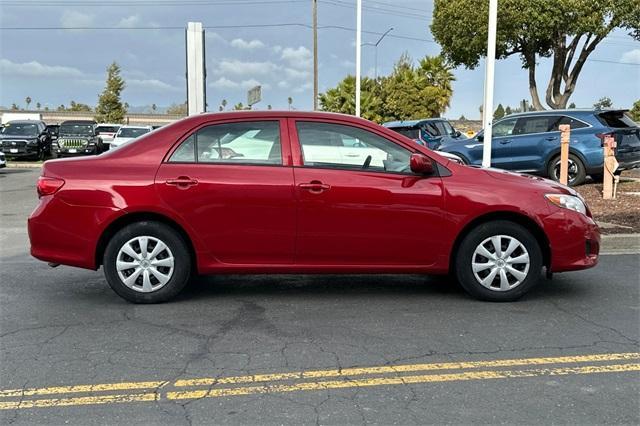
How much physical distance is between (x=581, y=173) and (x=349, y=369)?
35.2 ft

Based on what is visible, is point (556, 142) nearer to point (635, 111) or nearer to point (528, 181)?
point (528, 181)

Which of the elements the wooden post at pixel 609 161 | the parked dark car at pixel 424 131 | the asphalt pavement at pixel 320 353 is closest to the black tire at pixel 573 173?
the wooden post at pixel 609 161

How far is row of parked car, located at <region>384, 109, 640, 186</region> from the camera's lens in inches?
502

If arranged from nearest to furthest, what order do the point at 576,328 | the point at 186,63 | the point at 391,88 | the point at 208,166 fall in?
the point at 576,328
the point at 208,166
the point at 186,63
the point at 391,88

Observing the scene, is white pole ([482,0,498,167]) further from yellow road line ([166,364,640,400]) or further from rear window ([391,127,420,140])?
rear window ([391,127,420,140])

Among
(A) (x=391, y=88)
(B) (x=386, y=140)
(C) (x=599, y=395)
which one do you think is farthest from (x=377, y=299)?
(A) (x=391, y=88)

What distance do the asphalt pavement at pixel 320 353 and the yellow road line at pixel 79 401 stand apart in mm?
11

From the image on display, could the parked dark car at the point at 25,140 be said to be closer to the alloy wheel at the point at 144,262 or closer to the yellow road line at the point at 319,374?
the alloy wheel at the point at 144,262

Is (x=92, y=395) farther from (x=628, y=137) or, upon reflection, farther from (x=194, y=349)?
(x=628, y=137)

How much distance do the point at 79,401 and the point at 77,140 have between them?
24714 mm

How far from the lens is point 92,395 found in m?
3.55

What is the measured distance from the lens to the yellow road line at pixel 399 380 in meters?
3.57

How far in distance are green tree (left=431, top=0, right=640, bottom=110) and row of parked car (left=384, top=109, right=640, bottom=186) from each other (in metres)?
15.5

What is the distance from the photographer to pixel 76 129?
2686cm
